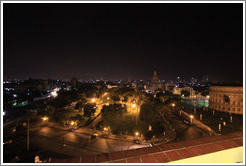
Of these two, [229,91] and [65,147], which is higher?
[229,91]

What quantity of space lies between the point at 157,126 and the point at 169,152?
2359 centimetres

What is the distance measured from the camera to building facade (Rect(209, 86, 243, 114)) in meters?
39.3

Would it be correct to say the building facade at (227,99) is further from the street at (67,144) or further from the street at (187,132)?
the street at (67,144)

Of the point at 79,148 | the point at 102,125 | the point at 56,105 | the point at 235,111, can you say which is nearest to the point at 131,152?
the point at 79,148

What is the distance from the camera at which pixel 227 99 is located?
40.8m

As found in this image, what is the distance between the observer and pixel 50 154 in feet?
47.6

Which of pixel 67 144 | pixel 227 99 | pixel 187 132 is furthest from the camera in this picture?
pixel 227 99

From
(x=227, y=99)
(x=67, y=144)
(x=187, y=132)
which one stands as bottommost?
(x=187, y=132)

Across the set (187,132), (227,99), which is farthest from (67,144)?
(227,99)

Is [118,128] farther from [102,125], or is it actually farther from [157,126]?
[157,126]

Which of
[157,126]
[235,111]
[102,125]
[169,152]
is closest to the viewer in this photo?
[169,152]

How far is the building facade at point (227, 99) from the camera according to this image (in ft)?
129

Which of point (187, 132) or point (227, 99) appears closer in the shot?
point (187, 132)

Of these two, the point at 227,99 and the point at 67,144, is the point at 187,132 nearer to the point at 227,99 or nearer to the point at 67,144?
the point at 67,144
